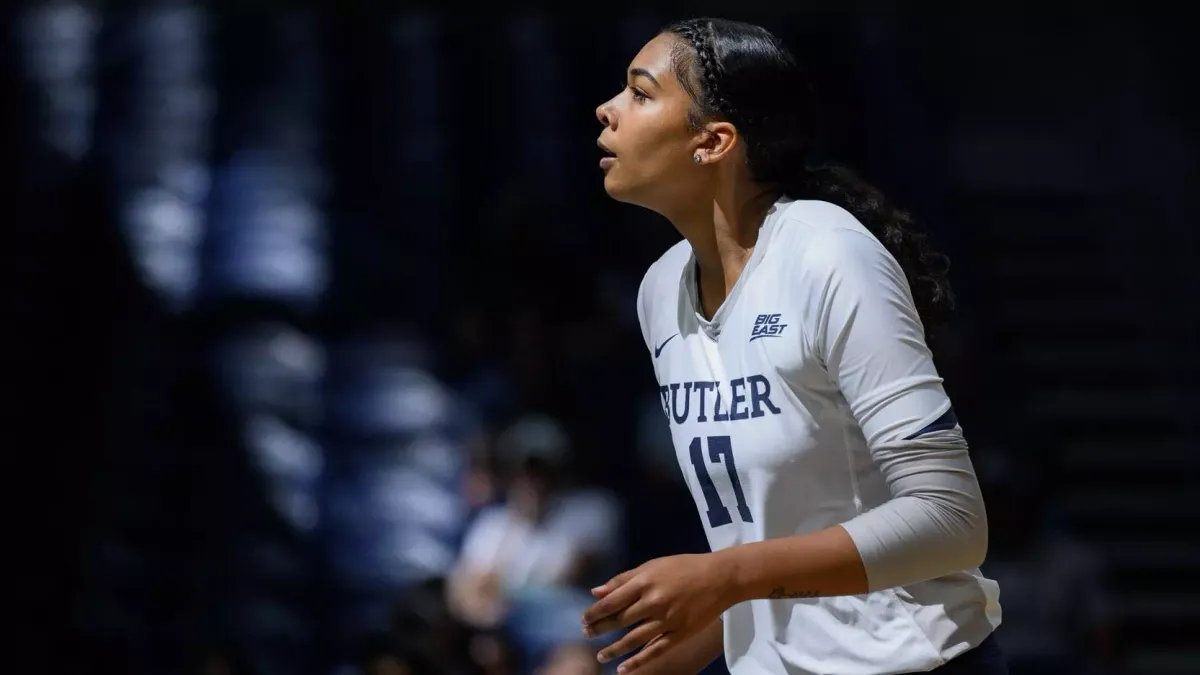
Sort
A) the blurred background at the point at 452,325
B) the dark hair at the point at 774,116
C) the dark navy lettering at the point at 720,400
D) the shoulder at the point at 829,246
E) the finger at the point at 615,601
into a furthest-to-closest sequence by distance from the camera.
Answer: the blurred background at the point at 452,325, the dark hair at the point at 774,116, the dark navy lettering at the point at 720,400, the shoulder at the point at 829,246, the finger at the point at 615,601

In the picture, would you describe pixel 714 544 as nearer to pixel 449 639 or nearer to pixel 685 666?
pixel 685 666

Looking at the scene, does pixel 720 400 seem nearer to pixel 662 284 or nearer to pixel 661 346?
pixel 661 346

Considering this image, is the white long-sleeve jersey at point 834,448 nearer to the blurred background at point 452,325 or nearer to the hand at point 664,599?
the hand at point 664,599

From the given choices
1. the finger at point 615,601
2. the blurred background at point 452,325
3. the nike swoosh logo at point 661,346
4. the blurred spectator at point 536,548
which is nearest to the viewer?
the finger at point 615,601

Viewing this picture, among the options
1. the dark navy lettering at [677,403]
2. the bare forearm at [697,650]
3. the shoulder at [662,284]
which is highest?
the shoulder at [662,284]

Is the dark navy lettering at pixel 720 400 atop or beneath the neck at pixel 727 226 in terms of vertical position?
beneath

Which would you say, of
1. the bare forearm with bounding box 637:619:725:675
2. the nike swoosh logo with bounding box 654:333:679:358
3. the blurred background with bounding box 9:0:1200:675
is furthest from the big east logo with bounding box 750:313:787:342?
the blurred background with bounding box 9:0:1200:675

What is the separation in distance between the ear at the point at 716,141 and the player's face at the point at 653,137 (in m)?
0.01

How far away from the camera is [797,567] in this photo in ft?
5.76

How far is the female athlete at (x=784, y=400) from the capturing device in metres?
1.78

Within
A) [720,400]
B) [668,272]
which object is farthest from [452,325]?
[720,400]

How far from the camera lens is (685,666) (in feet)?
7.22

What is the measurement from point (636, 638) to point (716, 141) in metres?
0.77

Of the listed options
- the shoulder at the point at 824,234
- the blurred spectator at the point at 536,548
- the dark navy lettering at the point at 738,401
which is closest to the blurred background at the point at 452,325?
the blurred spectator at the point at 536,548
